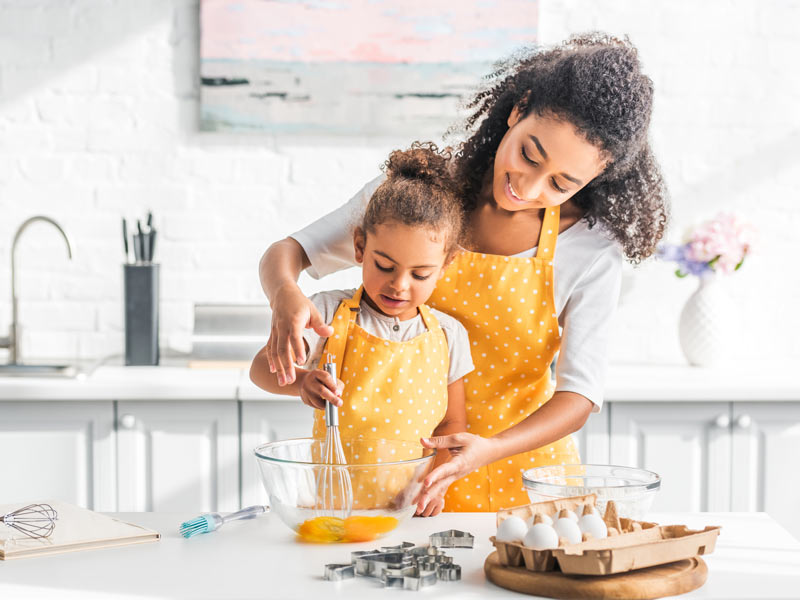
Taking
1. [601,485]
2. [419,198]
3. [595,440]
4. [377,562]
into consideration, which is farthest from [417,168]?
[595,440]

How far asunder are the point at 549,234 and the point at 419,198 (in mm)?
299

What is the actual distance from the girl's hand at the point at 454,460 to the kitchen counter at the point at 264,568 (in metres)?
0.07

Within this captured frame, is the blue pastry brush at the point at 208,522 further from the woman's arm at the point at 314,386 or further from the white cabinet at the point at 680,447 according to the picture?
the white cabinet at the point at 680,447

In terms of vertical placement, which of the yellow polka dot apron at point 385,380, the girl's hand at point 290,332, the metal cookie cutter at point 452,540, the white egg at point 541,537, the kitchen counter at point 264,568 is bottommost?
the kitchen counter at point 264,568

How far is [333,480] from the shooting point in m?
1.12

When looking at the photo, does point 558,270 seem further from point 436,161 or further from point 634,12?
point 634,12

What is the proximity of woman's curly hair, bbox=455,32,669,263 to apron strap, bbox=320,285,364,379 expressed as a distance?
0.31 meters

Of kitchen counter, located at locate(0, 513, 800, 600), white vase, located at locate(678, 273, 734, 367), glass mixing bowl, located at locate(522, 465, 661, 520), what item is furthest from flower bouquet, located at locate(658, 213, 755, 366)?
glass mixing bowl, located at locate(522, 465, 661, 520)

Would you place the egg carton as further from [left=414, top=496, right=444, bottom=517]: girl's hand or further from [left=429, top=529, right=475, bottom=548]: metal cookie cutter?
[left=414, top=496, right=444, bottom=517]: girl's hand

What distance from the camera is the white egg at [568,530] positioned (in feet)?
3.46

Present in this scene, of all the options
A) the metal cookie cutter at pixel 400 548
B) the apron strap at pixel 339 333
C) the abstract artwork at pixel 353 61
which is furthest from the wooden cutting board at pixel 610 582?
the abstract artwork at pixel 353 61

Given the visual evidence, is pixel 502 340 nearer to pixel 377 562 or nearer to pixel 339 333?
pixel 339 333

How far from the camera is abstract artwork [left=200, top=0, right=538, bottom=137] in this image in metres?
2.97

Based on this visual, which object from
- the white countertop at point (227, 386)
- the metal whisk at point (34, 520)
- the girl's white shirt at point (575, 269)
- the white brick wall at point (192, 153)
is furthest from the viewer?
the white brick wall at point (192, 153)
